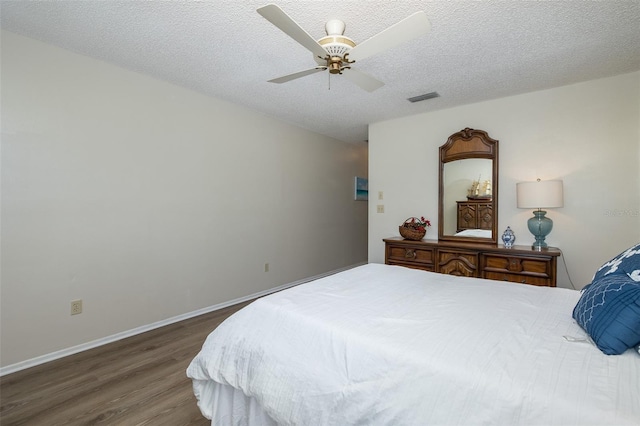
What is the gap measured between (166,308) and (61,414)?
1306mm

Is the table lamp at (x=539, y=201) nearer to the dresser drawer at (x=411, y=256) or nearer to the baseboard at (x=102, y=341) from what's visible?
the dresser drawer at (x=411, y=256)

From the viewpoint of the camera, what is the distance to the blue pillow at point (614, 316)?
94 cm

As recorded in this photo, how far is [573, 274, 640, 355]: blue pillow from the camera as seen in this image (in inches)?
37.2

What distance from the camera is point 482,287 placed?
181 centimetres

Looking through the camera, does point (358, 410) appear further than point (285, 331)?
No

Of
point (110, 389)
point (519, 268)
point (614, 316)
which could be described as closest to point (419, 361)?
point (614, 316)

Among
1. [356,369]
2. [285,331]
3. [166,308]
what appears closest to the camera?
[356,369]

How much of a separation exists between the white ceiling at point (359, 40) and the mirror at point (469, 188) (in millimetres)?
530

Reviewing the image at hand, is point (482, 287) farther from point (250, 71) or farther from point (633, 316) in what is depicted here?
point (250, 71)

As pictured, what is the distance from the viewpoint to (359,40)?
2.12 m

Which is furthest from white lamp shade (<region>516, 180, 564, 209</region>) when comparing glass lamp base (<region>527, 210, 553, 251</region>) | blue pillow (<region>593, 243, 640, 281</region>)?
blue pillow (<region>593, 243, 640, 281</region>)

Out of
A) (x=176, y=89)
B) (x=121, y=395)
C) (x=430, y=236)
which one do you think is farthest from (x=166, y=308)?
(x=430, y=236)

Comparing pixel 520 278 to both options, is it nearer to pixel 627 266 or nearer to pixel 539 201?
pixel 539 201

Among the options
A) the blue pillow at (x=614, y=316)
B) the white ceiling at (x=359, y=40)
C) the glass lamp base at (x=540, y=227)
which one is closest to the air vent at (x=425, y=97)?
the white ceiling at (x=359, y=40)
